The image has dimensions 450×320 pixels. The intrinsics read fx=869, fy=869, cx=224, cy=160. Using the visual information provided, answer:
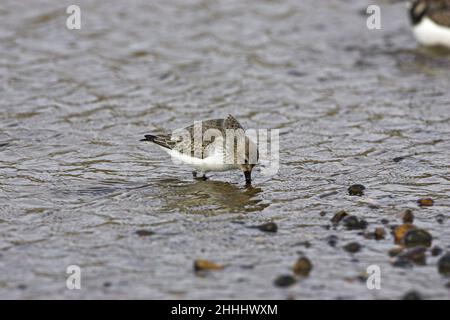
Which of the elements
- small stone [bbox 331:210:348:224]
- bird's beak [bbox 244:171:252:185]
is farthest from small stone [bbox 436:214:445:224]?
bird's beak [bbox 244:171:252:185]

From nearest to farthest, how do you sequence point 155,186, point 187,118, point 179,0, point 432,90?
1. point 155,186
2. point 187,118
3. point 432,90
4. point 179,0

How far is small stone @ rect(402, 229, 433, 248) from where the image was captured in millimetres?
7430

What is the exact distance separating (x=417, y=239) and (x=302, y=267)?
1.13 m

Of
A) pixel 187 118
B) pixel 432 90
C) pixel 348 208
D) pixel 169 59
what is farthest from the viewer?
pixel 169 59

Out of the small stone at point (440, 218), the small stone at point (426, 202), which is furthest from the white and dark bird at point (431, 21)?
the small stone at point (440, 218)

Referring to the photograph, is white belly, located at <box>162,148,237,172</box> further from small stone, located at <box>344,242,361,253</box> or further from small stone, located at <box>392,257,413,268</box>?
small stone, located at <box>392,257,413,268</box>

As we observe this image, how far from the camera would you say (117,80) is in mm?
13211

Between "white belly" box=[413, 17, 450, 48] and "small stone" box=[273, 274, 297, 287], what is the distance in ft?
28.8

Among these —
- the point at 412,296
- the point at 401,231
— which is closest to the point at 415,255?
the point at 401,231

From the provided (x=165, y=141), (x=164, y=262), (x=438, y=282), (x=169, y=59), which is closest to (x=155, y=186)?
(x=165, y=141)

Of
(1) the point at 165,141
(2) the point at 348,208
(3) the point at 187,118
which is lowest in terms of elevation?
(2) the point at 348,208

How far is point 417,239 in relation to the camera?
7430mm

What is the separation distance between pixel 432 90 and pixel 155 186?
17.4ft
